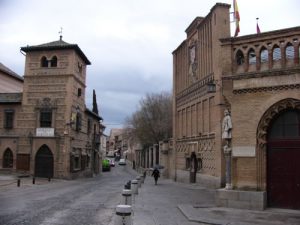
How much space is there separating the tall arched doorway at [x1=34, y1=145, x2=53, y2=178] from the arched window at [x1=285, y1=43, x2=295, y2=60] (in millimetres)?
28605

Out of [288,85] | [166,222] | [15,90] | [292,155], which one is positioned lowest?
[166,222]

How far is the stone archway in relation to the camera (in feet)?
49.1

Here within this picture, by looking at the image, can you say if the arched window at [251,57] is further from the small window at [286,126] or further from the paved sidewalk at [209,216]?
the paved sidewalk at [209,216]

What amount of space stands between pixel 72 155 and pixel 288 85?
94.2ft

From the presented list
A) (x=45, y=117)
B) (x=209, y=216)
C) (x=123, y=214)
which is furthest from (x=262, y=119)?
(x=45, y=117)

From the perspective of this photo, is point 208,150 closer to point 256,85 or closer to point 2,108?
point 256,85

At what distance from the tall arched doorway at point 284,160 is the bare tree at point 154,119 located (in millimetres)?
44279

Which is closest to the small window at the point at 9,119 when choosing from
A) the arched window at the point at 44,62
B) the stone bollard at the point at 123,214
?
the arched window at the point at 44,62

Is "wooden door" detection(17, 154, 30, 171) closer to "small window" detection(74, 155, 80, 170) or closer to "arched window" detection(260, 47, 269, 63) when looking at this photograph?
"small window" detection(74, 155, 80, 170)

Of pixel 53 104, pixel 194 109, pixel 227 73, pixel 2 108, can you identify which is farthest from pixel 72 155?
pixel 227 73

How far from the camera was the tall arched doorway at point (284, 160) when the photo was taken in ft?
48.2

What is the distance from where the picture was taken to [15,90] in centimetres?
5188

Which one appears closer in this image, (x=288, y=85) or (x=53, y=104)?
(x=288, y=85)

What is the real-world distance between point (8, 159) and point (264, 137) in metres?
31.0
